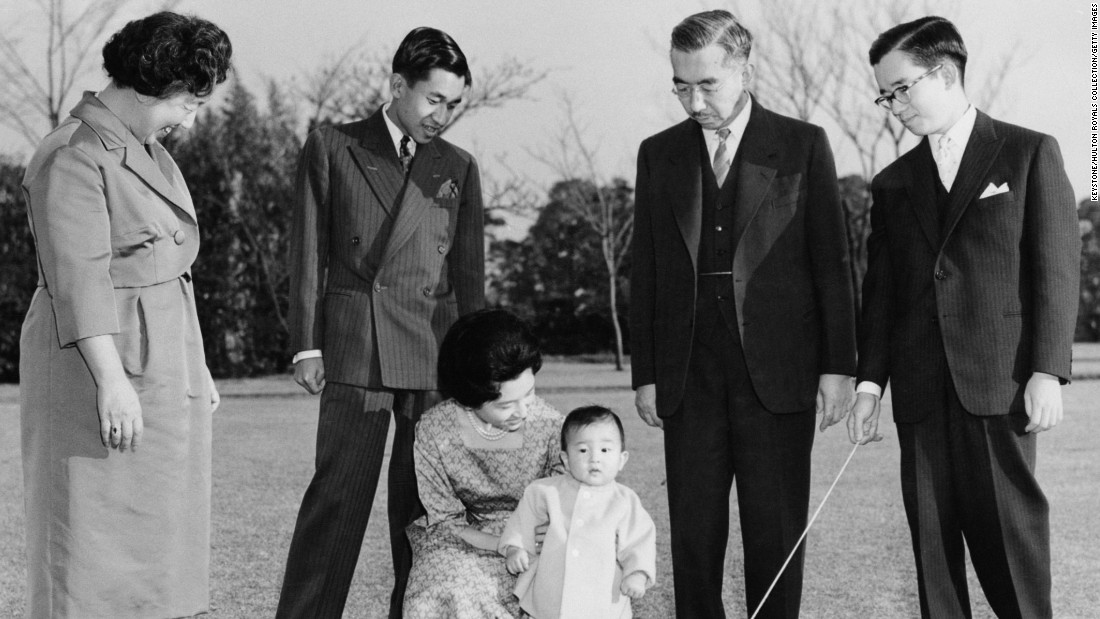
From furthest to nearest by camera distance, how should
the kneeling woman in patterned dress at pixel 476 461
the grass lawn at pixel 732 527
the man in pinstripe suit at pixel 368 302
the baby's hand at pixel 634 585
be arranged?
the grass lawn at pixel 732 527, the man in pinstripe suit at pixel 368 302, the kneeling woman in patterned dress at pixel 476 461, the baby's hand at pixel 634 585

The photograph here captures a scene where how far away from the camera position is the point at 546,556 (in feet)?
10.1

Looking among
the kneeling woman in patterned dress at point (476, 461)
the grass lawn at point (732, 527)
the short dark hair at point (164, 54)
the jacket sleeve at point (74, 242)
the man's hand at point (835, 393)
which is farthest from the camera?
the grass lawn at point (732, 527)

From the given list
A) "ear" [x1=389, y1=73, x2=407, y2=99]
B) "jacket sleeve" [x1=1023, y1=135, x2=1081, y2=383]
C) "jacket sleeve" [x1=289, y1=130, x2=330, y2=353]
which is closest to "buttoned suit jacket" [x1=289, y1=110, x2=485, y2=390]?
"jacket sleeve" [x1=289, y1=130, x2=330, y2=353]

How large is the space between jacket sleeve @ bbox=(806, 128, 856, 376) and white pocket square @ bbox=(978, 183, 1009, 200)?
16.0 inches

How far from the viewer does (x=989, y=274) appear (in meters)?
3.19

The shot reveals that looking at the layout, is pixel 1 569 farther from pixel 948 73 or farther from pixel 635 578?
pixel 948 73

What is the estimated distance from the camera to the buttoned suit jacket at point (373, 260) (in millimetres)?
3621

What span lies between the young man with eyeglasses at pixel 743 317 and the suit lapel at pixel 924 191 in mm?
234

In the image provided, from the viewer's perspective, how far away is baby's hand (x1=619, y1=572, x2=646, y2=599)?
303 centimetres

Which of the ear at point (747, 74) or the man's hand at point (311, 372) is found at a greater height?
the ear at point (747, 74)

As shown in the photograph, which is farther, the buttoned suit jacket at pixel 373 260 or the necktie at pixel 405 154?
the necktie at pixel 405 154

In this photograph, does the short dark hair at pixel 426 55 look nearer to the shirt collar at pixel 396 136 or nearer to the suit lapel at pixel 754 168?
the shirt collar at pixel 396 136

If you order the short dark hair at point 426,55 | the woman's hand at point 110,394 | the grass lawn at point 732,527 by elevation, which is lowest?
the grass lawn at point 732,527

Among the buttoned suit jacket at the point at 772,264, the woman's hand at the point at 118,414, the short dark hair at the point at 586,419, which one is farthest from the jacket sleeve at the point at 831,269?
the woman's hand at the point at 118,414
